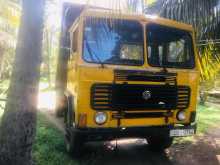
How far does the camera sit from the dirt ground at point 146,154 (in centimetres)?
656

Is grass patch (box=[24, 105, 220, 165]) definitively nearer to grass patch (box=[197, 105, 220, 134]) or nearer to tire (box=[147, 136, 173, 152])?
grass patch (box=[197, 105, 220, 134])

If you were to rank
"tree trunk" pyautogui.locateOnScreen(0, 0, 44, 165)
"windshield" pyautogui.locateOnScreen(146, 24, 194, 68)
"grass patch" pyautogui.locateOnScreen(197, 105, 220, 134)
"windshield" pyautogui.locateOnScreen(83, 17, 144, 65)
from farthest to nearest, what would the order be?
"grass patch" pyautogui.locateOnScreen(197, 105, 220, 134) → "windshield" pyautogui.locateOnScreen(146, 24, 194, 68) → "windshield" pyautogui.locateOnScreen(83, 17, 144, 65) → "tree trunk" pyautogui.locateOnScreen(0, 0, 44, 165)

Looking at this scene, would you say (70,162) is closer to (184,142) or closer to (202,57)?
(184,142)

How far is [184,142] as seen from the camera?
318 inches

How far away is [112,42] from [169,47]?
1.19 metres

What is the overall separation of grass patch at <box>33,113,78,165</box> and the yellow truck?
27 centimetres

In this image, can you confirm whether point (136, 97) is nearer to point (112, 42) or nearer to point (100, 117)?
point (100, 117)

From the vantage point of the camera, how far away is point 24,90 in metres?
4.49

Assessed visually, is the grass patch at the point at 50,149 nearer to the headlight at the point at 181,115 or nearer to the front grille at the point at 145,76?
the front grille at the point at 145,76

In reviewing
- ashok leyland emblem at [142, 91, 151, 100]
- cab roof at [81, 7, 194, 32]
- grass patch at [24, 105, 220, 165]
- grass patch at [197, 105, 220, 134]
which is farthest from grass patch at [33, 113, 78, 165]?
grass patch at [197, 105, 220, 134]

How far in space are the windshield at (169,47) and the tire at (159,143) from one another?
64.1 inches

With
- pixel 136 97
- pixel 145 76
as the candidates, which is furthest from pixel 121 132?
pixel 145 76

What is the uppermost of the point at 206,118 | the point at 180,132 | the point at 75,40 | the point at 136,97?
the point at 75,40

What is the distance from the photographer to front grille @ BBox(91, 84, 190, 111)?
566cm
